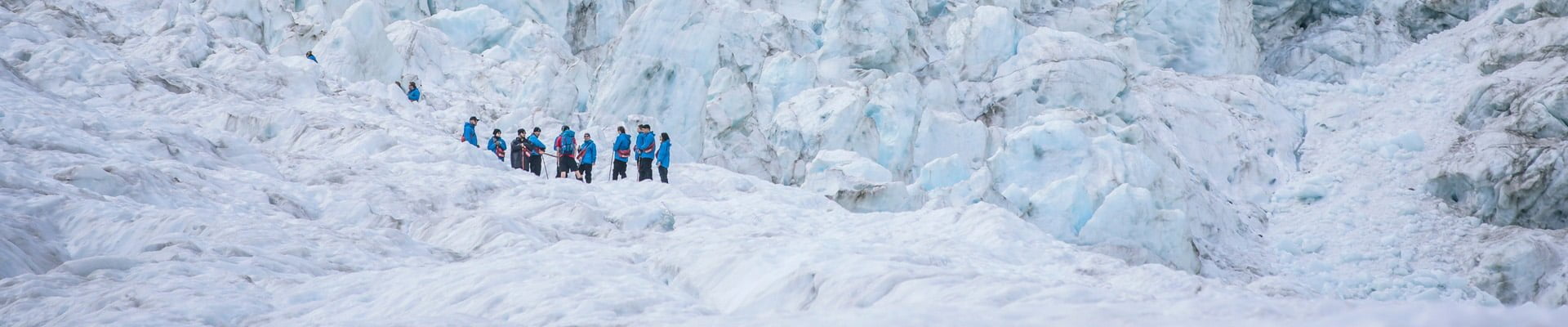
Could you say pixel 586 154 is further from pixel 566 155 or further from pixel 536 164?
pixel 536 164

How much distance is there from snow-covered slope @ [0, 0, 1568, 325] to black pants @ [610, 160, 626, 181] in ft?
3.42

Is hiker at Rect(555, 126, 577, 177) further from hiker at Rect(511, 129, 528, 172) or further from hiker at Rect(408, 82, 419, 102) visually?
hiker at Rect(408, 82, 419, 102)

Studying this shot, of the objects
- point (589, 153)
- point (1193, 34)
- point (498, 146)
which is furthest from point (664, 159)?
point (1193, 34)

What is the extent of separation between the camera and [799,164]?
2545 centimetres

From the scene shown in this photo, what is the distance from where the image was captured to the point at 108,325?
5977 mm

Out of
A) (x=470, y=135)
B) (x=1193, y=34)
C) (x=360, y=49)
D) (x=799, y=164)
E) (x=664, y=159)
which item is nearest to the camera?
(x=664, y=159)

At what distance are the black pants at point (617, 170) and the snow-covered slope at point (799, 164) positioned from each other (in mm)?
1043

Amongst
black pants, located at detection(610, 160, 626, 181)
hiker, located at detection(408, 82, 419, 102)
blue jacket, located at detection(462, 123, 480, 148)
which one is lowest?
hiker, located at detection(408, 82, 419, 102)

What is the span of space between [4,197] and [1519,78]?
102 ft

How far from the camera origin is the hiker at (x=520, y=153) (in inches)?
664

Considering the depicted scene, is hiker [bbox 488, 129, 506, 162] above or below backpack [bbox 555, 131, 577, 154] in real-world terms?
below

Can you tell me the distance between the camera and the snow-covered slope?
22.8 ft

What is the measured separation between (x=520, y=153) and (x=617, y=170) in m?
1.76

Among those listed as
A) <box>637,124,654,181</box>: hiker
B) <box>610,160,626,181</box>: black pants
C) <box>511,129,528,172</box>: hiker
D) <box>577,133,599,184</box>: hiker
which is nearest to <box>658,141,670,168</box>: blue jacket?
<box>637,124,654,181</box>: hiker
